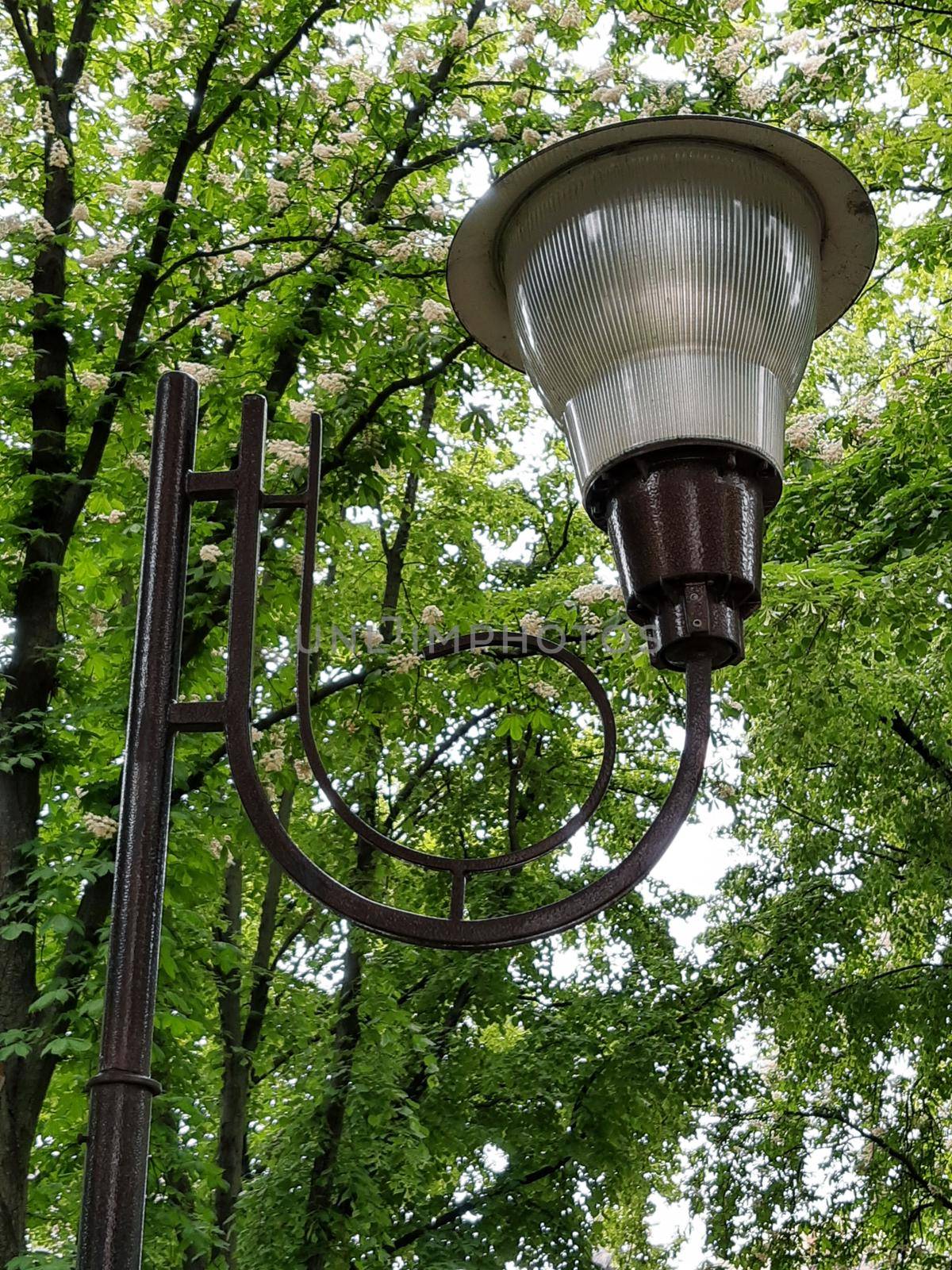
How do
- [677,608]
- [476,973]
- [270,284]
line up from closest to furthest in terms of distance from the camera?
[677,608] < [270,284] < [476,973]

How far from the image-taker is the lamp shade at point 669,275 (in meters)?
1.64

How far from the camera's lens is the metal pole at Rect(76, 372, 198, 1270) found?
144 centimetres

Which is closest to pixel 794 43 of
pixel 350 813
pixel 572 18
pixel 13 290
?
pixel 572 18

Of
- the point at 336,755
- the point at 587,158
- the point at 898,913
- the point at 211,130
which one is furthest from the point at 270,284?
the point at 898,913

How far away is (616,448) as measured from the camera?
1.64 metres

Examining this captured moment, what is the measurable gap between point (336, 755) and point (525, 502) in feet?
16.2

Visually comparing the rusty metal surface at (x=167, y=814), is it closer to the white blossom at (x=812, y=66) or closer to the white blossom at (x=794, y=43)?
the white blossom at (x=812, y=66)

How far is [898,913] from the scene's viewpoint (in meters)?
11.1

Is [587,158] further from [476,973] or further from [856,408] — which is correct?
[476,973]

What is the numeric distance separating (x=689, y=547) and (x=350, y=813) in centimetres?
58

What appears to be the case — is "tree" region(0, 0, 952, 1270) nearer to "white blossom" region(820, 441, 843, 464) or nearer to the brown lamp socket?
"white blossom" region(820, 441, 843, 464)

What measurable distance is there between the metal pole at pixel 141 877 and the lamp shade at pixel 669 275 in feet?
1.62

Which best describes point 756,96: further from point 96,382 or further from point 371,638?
point 96,382

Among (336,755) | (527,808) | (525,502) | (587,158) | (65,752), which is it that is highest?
(525,502)
